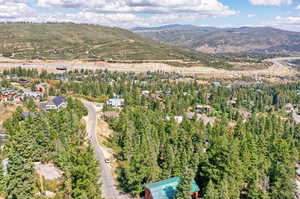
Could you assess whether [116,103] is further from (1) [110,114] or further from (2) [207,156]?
(2) [207,156]

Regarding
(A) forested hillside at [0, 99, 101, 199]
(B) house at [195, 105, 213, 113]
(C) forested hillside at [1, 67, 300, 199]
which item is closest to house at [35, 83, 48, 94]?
(C) forested hillside at [1, 67, 300, 199]

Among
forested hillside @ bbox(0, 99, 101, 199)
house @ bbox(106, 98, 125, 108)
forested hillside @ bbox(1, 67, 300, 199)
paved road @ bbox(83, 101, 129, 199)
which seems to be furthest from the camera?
house @ bbox(106, 98, 125, 108)

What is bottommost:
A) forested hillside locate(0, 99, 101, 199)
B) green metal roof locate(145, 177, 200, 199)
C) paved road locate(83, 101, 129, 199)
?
paved road locate(83, 101, 129, 199)

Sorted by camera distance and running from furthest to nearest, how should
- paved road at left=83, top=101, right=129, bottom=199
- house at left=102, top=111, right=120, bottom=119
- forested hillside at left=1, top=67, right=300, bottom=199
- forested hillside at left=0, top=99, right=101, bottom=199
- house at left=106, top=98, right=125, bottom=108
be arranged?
house at left=106, top=98, right=125, bottom=108
house at left=102, top=111, right=120, bottom=119
paved road at left=83, top=101, right=129, bottom=199
forested hillside at left=1, top=67, right=300, bottom=199
forested hillside at left=0, top=99, right=101, bottom=199

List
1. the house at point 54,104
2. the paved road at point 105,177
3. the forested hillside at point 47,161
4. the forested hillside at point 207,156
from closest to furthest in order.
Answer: the forested hillside at point 47,161 < the forested hillside at point 207,156 < the paved road at point 105,177 < the house at point 54,104

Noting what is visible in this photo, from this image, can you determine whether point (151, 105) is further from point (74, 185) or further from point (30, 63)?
point (30, 63)

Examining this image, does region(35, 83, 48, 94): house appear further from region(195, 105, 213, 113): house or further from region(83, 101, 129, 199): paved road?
region(195, 105, 213, 113): house

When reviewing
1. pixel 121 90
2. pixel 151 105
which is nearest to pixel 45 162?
pixel 151 105

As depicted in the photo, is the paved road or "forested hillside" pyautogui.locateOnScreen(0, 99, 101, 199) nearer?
"forested hillside" pyautogui.locateOnScreen(0, 99, 101, 199)

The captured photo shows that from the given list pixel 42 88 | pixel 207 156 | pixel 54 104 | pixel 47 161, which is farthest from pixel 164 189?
pixel 42 88

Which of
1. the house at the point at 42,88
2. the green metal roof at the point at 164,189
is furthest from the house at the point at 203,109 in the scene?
the green metal roof at the point at 164,189

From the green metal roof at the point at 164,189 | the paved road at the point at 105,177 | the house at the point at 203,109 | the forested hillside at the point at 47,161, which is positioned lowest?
the house at the point at 203,109

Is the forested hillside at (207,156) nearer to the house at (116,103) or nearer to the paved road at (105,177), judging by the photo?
the paved road at (105,177)
